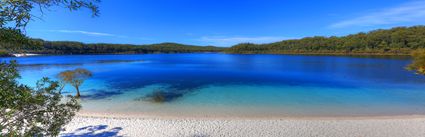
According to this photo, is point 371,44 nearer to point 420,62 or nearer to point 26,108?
point 420,62

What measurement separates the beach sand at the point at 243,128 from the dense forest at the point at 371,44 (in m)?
108

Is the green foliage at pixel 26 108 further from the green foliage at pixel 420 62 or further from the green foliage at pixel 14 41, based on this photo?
the green foliage at pixel 420 62

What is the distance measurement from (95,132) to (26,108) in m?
5.65

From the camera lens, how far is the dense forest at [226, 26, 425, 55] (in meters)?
94.1

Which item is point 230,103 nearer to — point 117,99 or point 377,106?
point 117,99

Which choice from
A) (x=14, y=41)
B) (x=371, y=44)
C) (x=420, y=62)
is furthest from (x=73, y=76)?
(x=371, y=44)

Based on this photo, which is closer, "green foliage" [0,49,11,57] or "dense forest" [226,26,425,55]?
"green foliage" [0,49,11,57]

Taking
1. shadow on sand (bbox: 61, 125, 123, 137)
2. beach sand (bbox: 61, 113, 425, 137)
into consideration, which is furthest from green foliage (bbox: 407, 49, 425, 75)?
shadow on sand (bbox: 61, 125, 123, 137)

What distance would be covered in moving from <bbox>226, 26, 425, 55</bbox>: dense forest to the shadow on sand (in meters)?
117

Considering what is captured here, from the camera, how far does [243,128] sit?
8.51 m

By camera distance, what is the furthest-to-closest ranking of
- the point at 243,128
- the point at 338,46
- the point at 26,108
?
the point at 338,46 < the point at 243,128 < the point at 26,108

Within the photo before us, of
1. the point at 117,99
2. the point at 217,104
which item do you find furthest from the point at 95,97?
the point at 217,104

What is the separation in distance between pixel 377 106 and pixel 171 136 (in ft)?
42.7

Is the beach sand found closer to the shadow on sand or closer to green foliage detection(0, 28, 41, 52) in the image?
the shadow on sand
